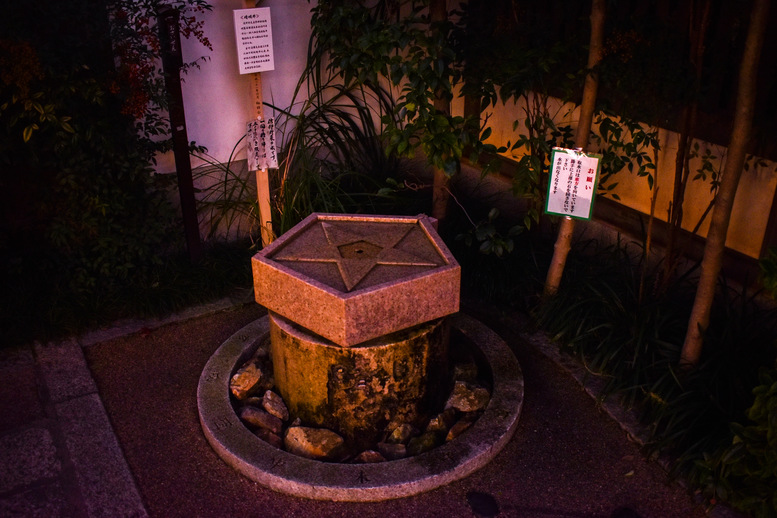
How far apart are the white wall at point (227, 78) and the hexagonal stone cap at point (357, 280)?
206 cm

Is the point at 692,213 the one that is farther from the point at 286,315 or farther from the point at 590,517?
the point at 286,315

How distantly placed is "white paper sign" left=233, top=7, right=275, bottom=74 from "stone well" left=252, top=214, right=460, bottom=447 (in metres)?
1.49

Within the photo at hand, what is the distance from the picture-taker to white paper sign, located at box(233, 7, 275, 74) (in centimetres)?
477

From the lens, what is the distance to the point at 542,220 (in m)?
6.01

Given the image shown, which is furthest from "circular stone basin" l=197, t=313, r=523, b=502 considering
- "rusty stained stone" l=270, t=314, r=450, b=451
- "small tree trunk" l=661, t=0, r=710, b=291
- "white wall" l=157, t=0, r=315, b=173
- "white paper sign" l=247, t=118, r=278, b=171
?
"white wall" l=157, t=0, r=315, b=173

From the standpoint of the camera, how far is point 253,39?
4.87m

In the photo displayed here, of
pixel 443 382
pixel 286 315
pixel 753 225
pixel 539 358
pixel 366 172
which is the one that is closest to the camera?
pixel 286 315

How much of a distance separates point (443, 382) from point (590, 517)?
3.73ft

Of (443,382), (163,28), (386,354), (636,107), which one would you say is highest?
(163,28)

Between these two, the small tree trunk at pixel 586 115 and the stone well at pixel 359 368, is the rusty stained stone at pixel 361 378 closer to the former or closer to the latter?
the stone well at pixel 359 368

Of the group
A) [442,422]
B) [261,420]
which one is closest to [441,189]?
[442,422]

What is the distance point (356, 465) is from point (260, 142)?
8.43ft

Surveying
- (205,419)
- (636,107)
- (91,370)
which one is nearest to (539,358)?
(636,107)

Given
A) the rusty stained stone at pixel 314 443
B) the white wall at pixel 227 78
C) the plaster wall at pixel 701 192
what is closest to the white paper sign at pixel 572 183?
the plaster wall at pixel 701 192
